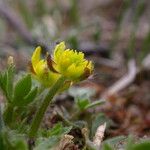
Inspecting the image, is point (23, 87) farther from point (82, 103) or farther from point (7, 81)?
point (82, 103)

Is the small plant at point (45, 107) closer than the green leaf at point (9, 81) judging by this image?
Yes

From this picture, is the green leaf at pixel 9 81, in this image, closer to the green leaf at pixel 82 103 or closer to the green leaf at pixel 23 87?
the green leaf at pixel 23 87

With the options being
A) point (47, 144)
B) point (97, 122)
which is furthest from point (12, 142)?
point (97, 122)

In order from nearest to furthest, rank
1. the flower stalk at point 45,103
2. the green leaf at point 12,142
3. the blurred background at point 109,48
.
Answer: the green leaf at point 12,142
the flower stalk at point 45,103
the blurred background at point 109,48

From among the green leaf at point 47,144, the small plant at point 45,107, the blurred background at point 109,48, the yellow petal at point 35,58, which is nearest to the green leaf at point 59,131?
the small plant at point 45,107

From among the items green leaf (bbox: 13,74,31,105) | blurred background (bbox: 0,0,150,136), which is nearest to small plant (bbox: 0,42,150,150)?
green leaf (bbox: 13,74,31,105)

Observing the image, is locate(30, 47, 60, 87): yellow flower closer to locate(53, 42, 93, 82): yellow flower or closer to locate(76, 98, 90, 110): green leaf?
locate(53, 42, 93, 82): yellow flower

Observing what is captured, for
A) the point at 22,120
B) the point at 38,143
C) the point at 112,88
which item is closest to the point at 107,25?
the point at 112,88

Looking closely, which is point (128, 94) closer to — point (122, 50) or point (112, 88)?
point (112, 88)
